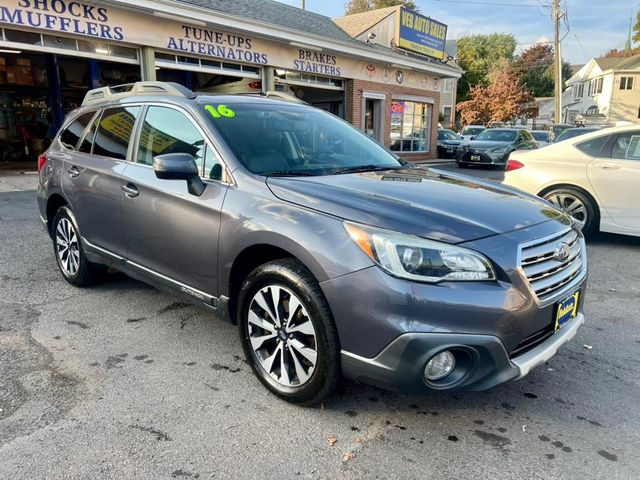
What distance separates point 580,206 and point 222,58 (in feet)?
33.0

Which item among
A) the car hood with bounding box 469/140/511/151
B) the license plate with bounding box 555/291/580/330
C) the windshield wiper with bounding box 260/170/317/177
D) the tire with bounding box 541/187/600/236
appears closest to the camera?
the license plate with bounding box 555/291/580/330

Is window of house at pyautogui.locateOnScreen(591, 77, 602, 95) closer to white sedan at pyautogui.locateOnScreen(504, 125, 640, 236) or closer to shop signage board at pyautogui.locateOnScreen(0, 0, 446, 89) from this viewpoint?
shop signage board at pyautogui.locateOnScreen(0, 0, 446, 89)

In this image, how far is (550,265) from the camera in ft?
8.29

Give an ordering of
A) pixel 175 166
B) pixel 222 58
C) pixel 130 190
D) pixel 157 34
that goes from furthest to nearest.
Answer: pixel 222 58, pixel 157 34, pixel 130 190, pixel 175 166

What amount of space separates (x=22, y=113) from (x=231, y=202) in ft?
56.0

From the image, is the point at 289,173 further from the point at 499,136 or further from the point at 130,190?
the point at 499,136

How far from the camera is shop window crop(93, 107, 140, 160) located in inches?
148

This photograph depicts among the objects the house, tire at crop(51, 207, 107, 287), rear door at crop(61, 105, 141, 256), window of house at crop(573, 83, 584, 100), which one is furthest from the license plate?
window of house at crop(573, 83, 584, 100)

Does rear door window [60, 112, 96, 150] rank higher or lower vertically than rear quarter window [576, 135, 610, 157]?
higher

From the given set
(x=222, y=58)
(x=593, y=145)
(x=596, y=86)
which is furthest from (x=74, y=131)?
(x=596, y=86)

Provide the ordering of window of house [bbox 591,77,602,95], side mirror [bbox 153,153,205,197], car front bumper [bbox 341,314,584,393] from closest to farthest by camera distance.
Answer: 1. car front bumper [bbox 341,314,584,393]
2. side mirror [bbox 153,153,205,197]
3. window of house [bbox 591,77,602,95]

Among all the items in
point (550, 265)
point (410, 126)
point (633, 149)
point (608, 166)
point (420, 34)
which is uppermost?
point (420, 34)

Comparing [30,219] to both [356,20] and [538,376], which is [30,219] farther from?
[356,20]

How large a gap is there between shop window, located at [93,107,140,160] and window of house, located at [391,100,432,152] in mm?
17167
